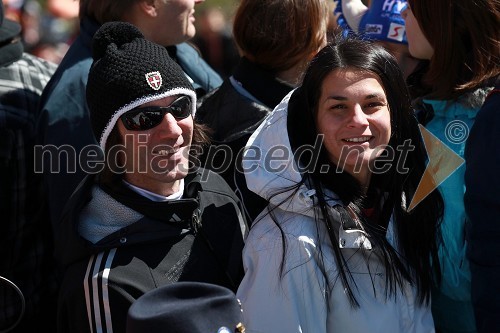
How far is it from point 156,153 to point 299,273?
0.66 meters

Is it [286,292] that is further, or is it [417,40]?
[417,40]

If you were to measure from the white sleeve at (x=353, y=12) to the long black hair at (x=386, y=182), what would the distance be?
4.36 feet

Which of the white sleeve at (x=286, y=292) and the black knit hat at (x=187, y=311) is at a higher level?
the black knit hat at (x=187, y=311)

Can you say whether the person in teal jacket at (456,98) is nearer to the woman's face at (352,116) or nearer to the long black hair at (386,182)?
the long black hair at (386,182)

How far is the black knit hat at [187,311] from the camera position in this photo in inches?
69.8

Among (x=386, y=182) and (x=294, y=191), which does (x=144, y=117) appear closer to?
(x=294, y=191)

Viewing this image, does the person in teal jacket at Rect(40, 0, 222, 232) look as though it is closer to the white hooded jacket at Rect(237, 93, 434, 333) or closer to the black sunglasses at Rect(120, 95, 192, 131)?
the black sunglasses at Rect(120, 95, 192, 131)

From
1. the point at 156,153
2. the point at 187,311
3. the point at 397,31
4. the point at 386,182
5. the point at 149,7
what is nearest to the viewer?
the point at 187,311

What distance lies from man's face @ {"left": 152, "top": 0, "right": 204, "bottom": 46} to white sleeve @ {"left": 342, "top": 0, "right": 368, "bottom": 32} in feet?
2.93

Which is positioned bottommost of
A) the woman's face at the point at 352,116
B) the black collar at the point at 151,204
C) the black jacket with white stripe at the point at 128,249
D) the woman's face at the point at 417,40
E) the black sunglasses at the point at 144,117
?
the black jacket with white stripe at the point at 128,249

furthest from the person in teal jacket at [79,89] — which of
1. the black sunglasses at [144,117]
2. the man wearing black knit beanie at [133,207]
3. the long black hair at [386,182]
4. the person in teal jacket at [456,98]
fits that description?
the person in teal jacket at [456,98]

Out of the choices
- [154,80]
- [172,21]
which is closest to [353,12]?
[172,21]

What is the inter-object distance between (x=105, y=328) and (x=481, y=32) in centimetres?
174

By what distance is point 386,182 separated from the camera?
9.21 ft
